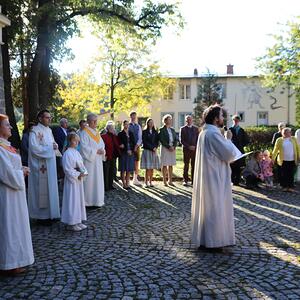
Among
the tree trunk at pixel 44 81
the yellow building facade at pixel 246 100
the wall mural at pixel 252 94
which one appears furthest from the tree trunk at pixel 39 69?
the wall mural at pixel 252 94

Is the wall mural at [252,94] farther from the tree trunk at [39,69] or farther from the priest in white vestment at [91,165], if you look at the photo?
the priest in white vestment at [91,165]

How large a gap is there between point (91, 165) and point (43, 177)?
1588 mm

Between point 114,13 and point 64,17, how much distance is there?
6.50 ft

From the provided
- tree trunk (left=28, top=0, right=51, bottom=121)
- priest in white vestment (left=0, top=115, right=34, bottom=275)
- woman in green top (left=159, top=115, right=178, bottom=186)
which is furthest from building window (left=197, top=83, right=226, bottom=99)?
priest in white vestment (left=0, top=115, right=34, bottom=275)

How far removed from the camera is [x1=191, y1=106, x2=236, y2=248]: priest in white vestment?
20.0 feet

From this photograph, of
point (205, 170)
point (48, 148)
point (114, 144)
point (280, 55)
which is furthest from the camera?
point (280, 55)

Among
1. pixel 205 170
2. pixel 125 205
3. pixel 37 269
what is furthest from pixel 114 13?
pixel 37 269

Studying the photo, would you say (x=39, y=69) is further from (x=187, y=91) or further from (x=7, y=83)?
(x=187, y=91)

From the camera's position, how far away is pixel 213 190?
241 inches

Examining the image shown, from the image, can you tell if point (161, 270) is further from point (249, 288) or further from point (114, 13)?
point (114, 13)

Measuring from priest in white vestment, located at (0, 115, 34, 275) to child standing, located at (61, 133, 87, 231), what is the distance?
2102 millimetres

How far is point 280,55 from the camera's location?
30.1 metres

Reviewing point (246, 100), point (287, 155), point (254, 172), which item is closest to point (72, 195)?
point (254, 172)

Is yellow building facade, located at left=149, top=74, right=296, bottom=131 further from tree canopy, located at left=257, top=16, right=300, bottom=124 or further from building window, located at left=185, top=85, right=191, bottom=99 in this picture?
tree canopy, located at left=257, top=16, right=300, bottom=124
